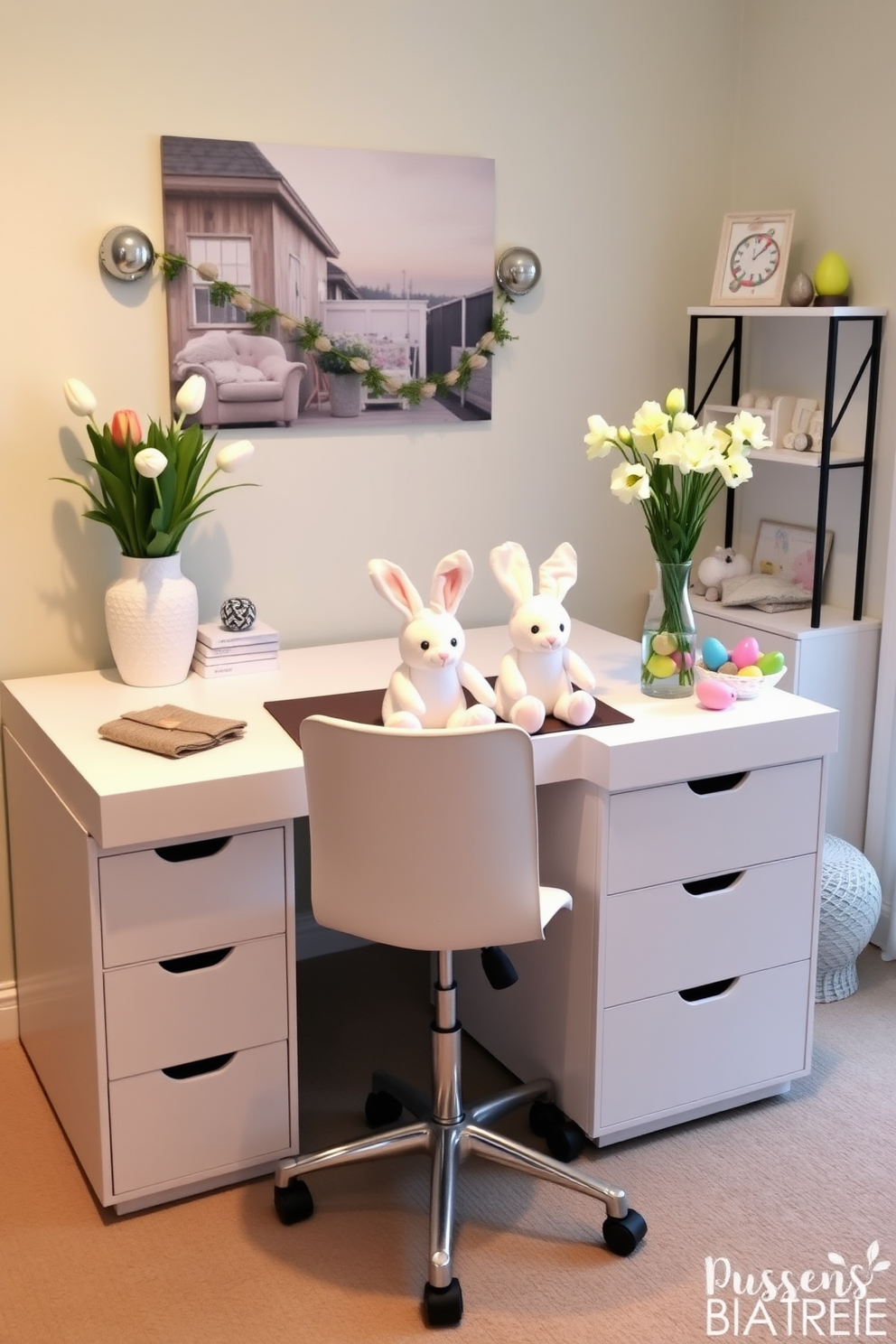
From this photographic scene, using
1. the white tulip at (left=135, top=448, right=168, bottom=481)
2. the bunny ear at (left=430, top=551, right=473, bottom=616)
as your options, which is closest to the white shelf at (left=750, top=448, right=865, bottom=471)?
the bunny ear at (left=430, top=551, right=473, bottom=616)

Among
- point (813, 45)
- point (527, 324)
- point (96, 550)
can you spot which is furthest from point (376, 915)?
point (813, 45)

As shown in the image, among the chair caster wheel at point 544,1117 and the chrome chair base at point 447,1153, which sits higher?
the chrome chair base at point 447,1153

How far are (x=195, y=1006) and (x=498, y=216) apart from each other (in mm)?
1798

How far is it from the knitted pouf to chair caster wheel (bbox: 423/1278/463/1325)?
1.13 m

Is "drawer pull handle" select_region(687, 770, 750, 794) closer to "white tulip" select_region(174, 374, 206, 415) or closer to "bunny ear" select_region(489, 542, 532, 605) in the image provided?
"bunny ear" select_region(489, 542, 532, 605)

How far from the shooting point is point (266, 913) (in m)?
2.24

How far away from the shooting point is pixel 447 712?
2262mm

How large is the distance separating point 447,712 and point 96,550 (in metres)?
0.90

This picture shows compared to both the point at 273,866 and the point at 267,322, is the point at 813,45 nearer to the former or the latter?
the point at 267,322

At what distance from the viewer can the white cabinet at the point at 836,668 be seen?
3043mm

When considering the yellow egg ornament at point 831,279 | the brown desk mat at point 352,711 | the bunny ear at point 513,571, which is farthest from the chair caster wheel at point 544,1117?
the yellow egg ornament at point 831,279

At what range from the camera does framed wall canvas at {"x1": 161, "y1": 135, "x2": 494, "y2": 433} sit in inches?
106

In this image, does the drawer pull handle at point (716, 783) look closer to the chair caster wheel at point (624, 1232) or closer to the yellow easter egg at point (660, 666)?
the yellow easter egg at point (660, 666)

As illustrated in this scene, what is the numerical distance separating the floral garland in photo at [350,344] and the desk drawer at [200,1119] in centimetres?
138
